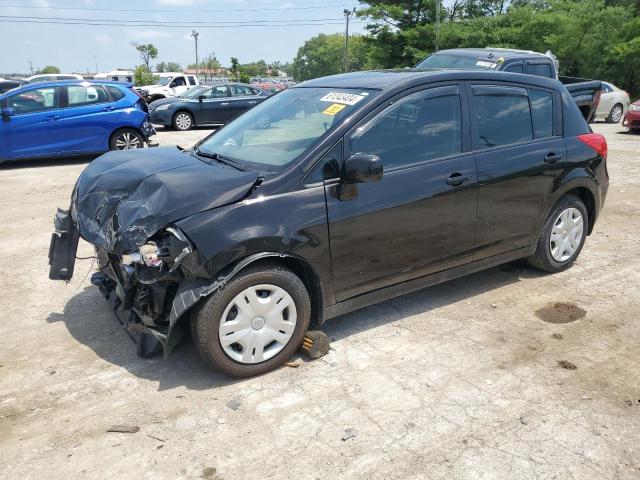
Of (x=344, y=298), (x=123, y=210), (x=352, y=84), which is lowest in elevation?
(x=344, y=298)

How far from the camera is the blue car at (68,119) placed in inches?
413

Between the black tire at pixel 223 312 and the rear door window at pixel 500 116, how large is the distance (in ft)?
6.11

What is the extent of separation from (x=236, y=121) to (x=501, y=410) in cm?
296

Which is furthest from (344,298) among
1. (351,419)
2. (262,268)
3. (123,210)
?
(123,210)

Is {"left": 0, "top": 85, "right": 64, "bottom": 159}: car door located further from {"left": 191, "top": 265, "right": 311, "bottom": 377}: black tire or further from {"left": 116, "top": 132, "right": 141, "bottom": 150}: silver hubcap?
{"left": 191, "top": 265, "right": 311, "bottom": 377}: black tire

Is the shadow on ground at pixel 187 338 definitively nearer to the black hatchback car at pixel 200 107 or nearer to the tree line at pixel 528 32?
the black hatchback car at pixel 200 107

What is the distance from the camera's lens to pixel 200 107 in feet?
56.4

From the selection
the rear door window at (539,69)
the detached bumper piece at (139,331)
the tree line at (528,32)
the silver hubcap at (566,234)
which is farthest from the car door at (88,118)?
the tree line at (528,32)

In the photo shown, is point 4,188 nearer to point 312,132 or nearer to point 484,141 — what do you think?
point 312,132

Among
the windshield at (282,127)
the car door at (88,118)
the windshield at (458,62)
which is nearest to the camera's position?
the windshield at (282,127)

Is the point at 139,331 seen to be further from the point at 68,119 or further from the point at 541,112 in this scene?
the point at 68,119

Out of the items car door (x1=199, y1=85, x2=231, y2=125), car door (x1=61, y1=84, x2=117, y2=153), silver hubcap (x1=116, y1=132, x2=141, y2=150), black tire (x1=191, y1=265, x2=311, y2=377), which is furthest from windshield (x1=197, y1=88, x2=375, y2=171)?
car door (x1=199, y1=85, x2=231, y2=125)

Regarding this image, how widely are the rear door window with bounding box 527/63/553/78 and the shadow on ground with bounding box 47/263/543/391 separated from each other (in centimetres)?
609

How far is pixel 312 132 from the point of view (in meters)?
3.74
